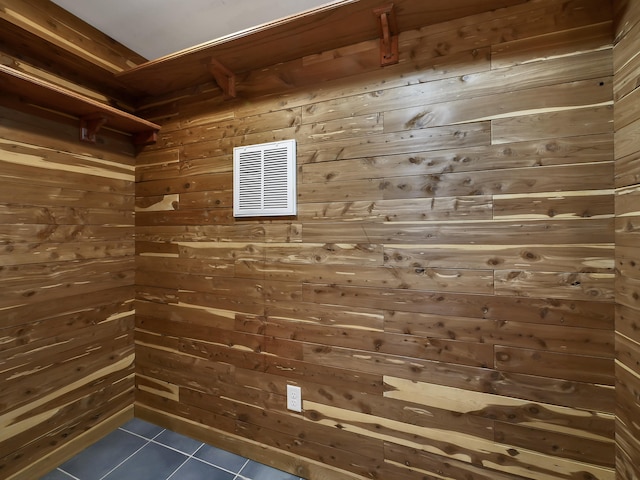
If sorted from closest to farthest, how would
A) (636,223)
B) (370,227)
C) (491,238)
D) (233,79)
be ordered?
1. (636,223)
2. (491,238)
3. (370,227)
4. (233,79)

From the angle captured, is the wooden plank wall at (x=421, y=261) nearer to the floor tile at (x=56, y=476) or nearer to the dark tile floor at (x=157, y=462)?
the dark tile floor at (x=157, y=462)

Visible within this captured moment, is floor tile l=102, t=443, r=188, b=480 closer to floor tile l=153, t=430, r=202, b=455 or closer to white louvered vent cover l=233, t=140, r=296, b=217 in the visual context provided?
floor tile l=153, t=430, r=202, b=455

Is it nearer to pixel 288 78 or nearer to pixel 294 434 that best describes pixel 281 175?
pixel 288 78

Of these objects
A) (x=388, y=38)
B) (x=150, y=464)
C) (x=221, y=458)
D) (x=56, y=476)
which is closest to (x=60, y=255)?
(x=56, y=476)

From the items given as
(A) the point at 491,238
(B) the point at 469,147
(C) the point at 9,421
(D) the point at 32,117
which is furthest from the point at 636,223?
(C) the point at 9,421

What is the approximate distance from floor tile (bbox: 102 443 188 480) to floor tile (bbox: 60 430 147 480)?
6 centimetres

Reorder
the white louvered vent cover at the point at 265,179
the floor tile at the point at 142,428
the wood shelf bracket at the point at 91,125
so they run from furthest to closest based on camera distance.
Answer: the floor tile at the point at 142,428
the wood shelf bracket at the point at 91,125
the white louvered vent cover at the point at 265,179

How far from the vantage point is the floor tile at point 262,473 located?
146 cm

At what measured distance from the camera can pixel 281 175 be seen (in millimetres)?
1494

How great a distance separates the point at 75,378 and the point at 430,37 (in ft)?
9.08

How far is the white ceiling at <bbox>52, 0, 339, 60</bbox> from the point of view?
4.62 ft

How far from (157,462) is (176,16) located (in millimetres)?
2560

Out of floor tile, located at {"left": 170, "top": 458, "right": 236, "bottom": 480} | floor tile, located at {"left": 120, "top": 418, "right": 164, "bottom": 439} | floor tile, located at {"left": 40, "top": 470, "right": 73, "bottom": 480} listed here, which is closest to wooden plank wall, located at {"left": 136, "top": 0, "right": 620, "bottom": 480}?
floor tile, located at {"left": 170, "top": 458, "right": 236, "bottom": 480}

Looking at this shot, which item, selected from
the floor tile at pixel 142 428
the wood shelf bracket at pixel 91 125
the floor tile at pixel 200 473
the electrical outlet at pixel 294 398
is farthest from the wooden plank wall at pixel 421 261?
the wood shelf bracket at pixel 91 125
